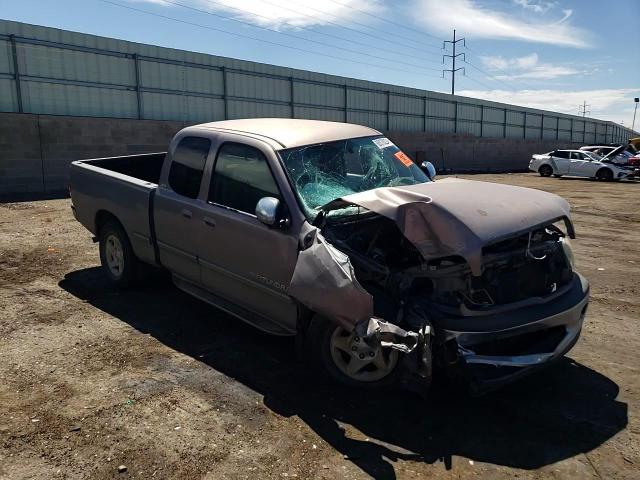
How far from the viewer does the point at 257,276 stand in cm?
413

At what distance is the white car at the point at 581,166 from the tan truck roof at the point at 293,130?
87.0 feet

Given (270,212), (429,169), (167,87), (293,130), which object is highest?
(167,87)

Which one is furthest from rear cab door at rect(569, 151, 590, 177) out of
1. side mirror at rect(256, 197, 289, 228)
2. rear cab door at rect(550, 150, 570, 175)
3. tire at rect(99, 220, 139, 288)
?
side mirror at rect(256, 197, 289, 228)

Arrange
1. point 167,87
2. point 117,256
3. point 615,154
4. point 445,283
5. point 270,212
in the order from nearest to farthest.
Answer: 1. point 445,283
2. point 270,212
3. point 117,256
4. point 167,87
5. point 615,154

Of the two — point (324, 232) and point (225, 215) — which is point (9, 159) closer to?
point (225, 215)

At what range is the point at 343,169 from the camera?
4512 millimetres

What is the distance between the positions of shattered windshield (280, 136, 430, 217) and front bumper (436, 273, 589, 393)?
1.39 metres

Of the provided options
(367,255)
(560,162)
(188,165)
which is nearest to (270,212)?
(367,255)

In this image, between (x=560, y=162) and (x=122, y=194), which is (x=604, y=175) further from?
(x=122, y=194)

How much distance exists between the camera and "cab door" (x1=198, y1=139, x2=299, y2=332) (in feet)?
12.9

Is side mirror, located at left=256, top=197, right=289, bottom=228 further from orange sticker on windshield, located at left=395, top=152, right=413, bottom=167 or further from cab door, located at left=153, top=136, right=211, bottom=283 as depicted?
orange sticker on windshield, located at left=395, top=152, right=413, bottom=167

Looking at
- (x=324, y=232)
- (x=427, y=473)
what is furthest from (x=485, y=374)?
(x=324, y=232)

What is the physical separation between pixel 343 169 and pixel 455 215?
4.58 feet

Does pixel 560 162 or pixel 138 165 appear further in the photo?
pixel 560 162
